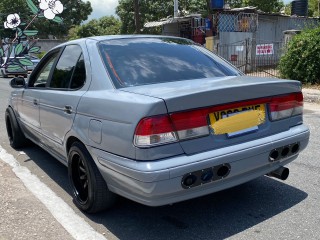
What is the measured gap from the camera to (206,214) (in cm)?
343

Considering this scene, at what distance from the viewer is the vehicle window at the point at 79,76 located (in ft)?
11.8

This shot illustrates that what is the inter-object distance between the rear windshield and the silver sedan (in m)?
0.01

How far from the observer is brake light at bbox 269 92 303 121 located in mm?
3272

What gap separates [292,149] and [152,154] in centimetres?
143

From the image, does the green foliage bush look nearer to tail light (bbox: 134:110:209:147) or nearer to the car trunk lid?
the car trunk lid

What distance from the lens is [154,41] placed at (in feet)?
13.0

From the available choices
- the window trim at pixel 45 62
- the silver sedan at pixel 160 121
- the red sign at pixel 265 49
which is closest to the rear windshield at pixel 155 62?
the silver sedan at pixel 160 121

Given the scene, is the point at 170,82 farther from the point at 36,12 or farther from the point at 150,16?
the point at 150,16

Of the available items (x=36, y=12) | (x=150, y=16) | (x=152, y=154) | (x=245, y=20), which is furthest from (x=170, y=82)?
(x=150, y=16)

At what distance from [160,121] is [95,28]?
51.0 metres

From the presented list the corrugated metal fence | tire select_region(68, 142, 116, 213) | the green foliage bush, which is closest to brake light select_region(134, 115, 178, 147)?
tire select_region(68, 142, 116, 213)

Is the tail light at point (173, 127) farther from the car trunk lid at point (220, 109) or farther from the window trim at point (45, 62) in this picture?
the window trim at point (45, 62)

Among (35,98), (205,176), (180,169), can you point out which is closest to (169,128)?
(180,169)

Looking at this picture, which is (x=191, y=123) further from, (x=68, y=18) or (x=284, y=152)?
(x=68, y=18)
